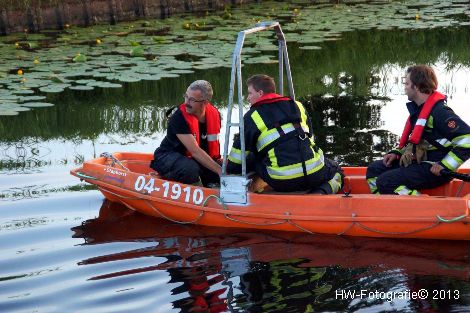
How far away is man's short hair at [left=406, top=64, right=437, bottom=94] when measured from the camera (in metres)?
7.70

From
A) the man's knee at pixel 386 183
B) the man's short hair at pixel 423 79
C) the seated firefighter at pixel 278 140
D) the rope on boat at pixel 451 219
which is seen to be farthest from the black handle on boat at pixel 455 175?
the seated firefighter at pixel 278 140

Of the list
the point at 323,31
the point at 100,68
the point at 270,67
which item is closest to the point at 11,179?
the point at 100,68

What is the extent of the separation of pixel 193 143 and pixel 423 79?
6.89 feet

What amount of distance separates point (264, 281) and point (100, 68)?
810 centimetres

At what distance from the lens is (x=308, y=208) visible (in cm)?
797

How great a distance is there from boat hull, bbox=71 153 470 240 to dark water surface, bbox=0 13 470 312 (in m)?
0.10

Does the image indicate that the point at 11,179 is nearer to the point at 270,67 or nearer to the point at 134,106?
the point at 134,106

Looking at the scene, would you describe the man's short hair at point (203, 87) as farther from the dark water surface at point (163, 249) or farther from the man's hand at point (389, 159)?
the man's hand at point (389, 159)

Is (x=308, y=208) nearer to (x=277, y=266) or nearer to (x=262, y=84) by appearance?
(x=277, y=266)

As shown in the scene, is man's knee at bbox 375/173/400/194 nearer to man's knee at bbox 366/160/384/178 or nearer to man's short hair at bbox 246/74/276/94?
man's knee at bbox 366/160/384/178

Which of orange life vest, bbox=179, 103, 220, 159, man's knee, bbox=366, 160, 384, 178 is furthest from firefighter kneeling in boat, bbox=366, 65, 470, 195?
orange life vest, bbox=179, 103, 220, 159

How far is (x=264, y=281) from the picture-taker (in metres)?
6.99

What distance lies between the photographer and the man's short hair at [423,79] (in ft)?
25.2

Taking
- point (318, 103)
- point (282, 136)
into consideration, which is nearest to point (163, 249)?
point (282, 136)
